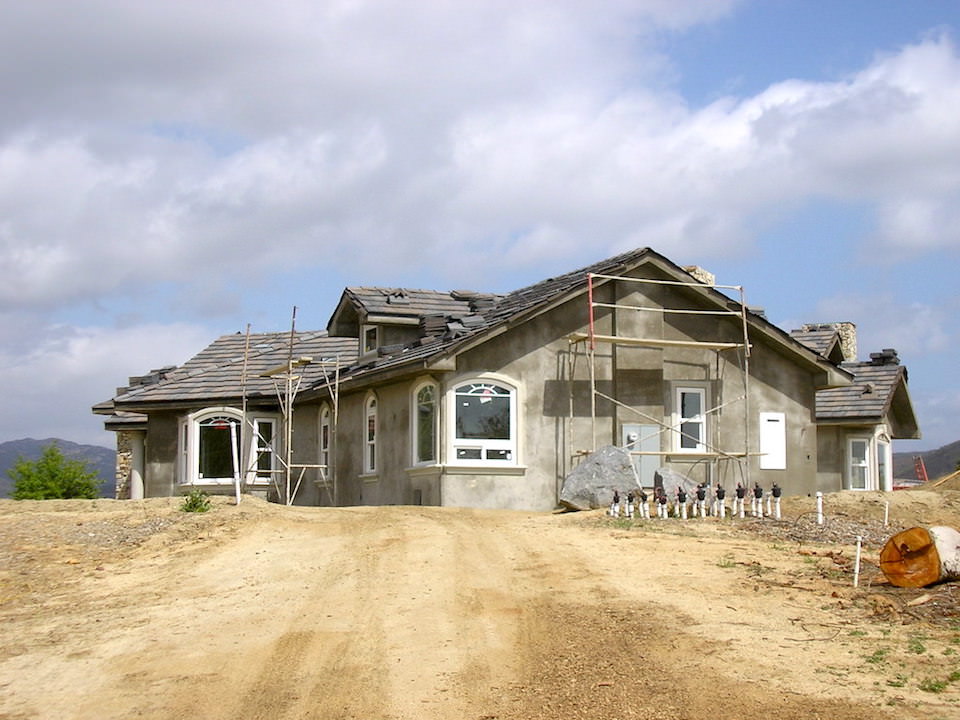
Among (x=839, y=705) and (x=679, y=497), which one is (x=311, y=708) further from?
(x=679, y=497)

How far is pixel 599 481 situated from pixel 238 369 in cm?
1413

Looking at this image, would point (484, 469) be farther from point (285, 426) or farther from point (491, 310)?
point (285, 426)

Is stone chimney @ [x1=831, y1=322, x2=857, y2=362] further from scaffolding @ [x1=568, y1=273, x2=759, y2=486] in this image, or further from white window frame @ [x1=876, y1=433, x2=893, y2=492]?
scaffolding @ [x1=568, y1=273, x2=759, y2=486]

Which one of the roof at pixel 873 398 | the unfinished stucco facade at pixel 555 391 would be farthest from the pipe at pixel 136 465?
the roof at pixel 873 398

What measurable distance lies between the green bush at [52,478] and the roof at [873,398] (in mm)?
24157

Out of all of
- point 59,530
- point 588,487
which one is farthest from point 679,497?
point 59,530

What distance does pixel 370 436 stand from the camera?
27344 millimetres

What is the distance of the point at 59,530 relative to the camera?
61.2ft

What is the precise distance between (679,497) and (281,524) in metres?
7.07

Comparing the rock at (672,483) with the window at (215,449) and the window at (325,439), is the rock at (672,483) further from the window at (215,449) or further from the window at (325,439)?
the window at (215,449)

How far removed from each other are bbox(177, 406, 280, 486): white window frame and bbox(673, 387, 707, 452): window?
10631 millimetres

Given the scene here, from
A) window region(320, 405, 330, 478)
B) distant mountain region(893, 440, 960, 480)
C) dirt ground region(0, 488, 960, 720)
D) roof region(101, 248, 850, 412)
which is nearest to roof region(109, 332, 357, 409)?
roof region(101, 248, 850, 412)

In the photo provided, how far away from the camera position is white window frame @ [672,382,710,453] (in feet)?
84.6

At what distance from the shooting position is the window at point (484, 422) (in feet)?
78.1
